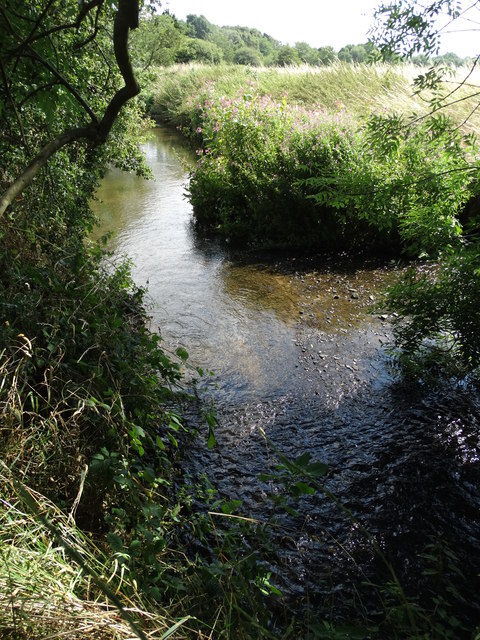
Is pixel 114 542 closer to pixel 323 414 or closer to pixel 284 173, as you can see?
pixel 323 414

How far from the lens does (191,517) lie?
8.43 feet

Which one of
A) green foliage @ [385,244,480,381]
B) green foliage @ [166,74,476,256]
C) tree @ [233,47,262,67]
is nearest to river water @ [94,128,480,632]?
green foliage @ [385,244,480,381]

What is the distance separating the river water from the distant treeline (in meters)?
2.77

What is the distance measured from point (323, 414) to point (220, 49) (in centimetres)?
5437

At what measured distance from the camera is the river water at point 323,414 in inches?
105

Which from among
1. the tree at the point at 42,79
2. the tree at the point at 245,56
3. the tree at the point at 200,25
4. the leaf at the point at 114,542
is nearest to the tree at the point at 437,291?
the tree at the point at 42,79

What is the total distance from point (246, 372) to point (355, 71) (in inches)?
543

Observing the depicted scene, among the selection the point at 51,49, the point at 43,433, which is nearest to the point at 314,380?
the point at 43,433

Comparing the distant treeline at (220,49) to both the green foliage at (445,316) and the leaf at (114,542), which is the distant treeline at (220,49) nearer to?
the green foliage at (445,316)

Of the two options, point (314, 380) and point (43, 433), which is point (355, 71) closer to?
point (314, 380)

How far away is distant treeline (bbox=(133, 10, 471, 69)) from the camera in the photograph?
10.2m

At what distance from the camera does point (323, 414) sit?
3.96 m

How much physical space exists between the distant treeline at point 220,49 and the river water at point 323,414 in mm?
2766

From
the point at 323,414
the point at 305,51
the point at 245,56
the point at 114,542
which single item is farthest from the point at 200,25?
the point at 114,542
